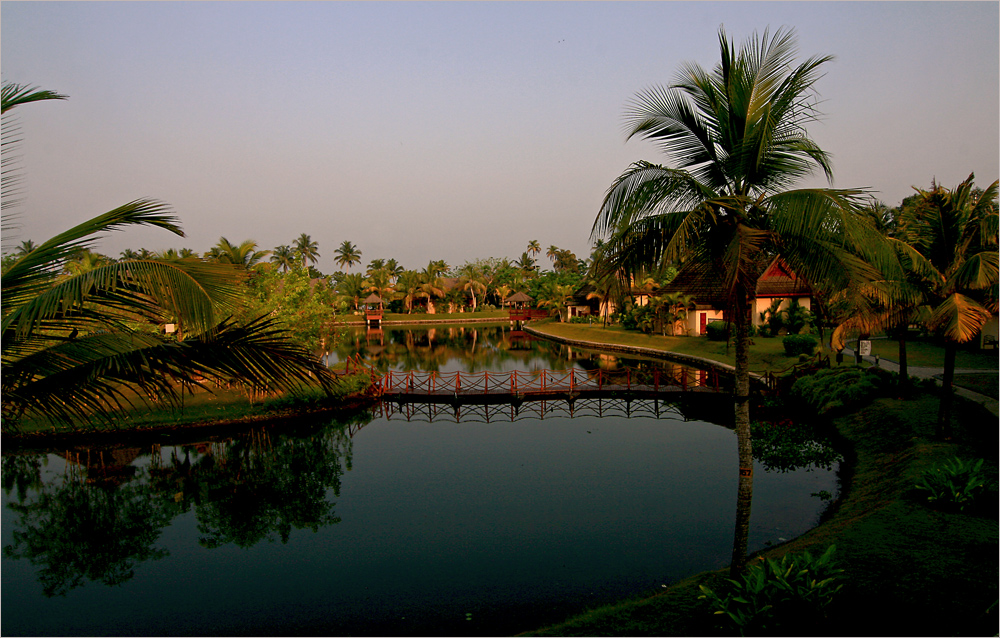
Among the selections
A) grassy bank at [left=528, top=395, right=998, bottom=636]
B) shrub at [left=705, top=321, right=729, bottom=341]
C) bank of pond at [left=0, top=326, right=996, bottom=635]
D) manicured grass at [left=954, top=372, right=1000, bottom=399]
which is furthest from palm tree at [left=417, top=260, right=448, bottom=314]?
grassy bank at [left=528, top=395, right=998, bottom=636]

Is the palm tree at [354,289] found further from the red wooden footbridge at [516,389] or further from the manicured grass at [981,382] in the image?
the manicured grass at [981,382]

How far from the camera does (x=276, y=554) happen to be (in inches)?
392

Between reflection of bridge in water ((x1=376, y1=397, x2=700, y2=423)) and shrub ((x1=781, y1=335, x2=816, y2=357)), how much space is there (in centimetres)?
796

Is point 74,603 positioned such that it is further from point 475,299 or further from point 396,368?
point 475,299

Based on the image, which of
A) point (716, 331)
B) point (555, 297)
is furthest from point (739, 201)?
point (555, 297)

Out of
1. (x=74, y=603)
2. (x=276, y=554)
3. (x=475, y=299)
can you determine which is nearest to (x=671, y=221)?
(x=276, y=554)

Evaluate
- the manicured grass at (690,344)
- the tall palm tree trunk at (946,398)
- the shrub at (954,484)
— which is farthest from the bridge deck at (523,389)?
the shrub at (954,484)

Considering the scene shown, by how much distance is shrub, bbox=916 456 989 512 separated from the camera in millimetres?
8773

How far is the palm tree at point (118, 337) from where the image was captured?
3975 millimetres

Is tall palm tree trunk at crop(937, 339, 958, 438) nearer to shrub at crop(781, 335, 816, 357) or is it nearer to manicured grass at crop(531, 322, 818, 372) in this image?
manicured grass at crop(531, 322, 818, 372)

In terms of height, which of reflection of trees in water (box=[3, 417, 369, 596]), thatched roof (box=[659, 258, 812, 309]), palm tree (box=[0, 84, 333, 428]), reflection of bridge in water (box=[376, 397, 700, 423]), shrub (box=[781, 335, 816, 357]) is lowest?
reflection of trees in water (box=[3, 417, 369, 596])

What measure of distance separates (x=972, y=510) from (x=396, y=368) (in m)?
28.2

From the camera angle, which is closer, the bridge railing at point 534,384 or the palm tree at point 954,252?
the palm tree at point 954,252

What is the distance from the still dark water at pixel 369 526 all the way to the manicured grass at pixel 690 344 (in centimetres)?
961
